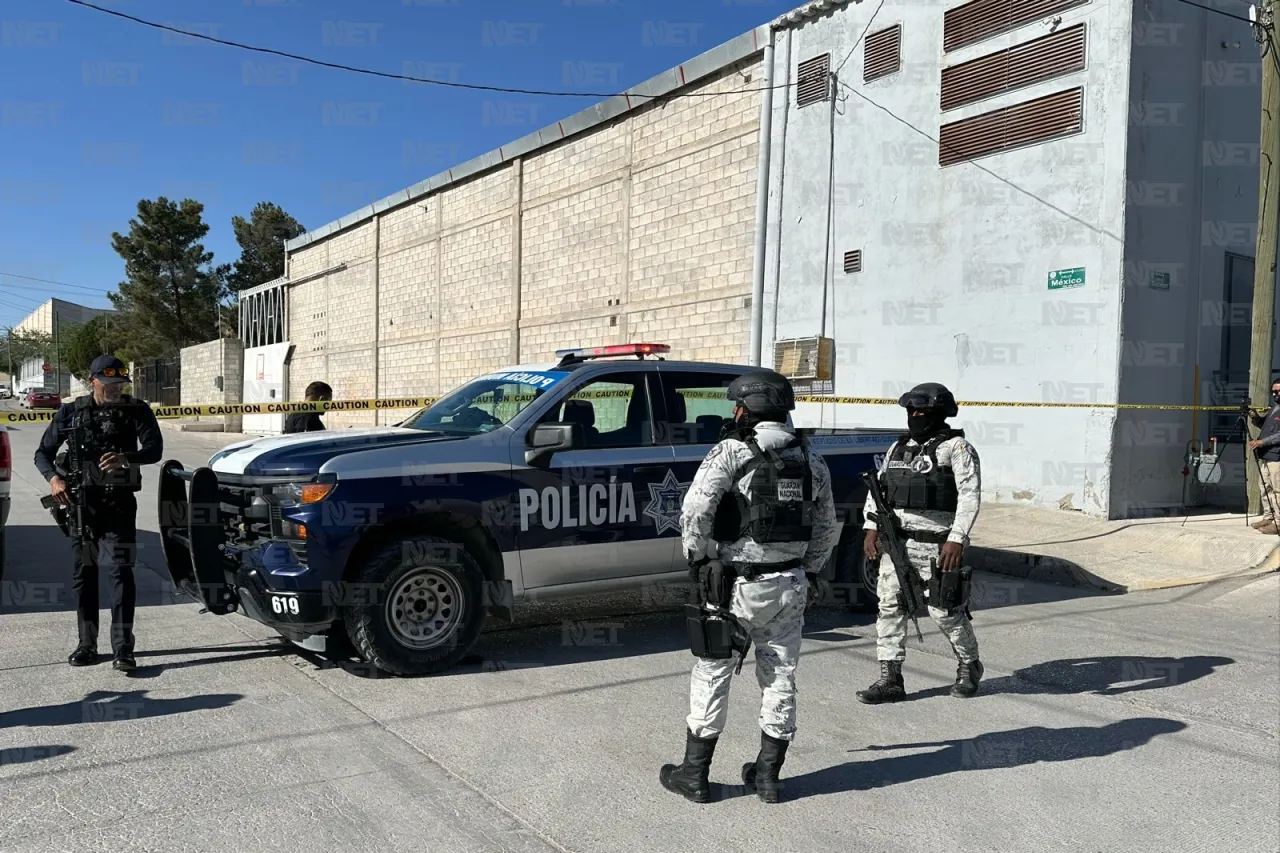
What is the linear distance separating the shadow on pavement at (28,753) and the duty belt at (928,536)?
4278 millimetres

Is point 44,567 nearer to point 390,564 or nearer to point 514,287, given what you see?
point 390,564

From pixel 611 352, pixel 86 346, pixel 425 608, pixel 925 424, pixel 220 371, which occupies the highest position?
pixel 86 346

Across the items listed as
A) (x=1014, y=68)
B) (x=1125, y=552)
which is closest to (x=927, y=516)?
(x=1125, y=552)

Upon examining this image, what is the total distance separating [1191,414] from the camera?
12375mm

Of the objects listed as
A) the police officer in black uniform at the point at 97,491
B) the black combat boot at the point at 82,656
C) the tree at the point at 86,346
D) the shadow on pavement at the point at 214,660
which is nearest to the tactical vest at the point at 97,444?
the police officer in black uniform at the point at 97,491

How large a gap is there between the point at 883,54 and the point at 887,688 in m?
11.6

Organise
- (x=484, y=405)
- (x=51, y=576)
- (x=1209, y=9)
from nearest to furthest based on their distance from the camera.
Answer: (x=484, y=405), (x=51, y=576), (x=1209, y=9)

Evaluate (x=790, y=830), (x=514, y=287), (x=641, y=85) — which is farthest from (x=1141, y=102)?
(x=514, y=287)

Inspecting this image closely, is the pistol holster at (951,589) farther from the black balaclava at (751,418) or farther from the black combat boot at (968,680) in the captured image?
the black balaclava at (751,418)

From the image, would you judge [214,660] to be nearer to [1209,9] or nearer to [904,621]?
[904,621]

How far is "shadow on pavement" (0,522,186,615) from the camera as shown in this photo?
7.43m

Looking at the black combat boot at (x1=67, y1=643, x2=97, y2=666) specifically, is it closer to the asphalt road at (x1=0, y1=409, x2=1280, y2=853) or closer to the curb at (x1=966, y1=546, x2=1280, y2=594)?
the asphalt road at (x1=0, y1=409, x2=1280, y2=853)

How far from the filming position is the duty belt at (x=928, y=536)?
5484 mm

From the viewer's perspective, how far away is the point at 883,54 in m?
14.5
